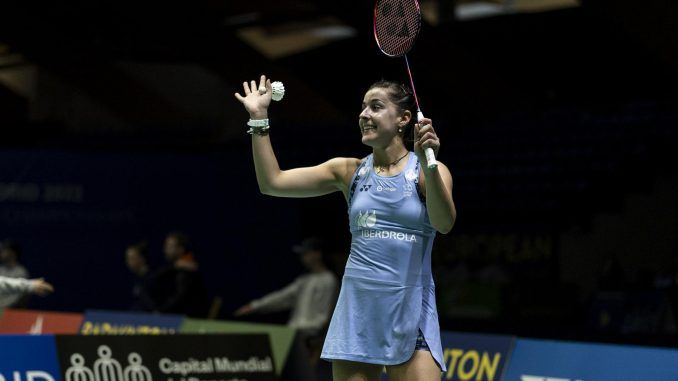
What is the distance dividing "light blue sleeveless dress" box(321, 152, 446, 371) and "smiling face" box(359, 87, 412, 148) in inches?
5.4

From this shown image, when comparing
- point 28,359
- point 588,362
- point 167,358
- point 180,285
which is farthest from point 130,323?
point 588,362

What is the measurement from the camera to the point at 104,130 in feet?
62.1

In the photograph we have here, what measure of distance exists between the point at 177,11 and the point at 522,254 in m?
6.22

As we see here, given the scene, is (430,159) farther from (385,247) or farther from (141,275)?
(141,275)

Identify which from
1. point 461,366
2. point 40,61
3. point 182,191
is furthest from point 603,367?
point 40,61

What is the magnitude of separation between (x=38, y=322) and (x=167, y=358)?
13.9 ft

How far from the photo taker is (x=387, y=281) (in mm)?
3984

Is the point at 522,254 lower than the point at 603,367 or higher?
higher

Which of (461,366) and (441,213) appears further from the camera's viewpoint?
(461,366)

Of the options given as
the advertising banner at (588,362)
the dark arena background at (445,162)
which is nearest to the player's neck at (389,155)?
the advertising banner at (588,362)

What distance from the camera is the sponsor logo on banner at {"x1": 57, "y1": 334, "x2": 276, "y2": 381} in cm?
659

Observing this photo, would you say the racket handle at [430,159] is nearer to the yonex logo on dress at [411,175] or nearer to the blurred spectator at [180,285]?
the yonex logo on dress at [411,175]

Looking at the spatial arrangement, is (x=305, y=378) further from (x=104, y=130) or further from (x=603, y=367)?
(x=104, y=130)

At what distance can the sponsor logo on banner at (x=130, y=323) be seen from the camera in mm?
9469
